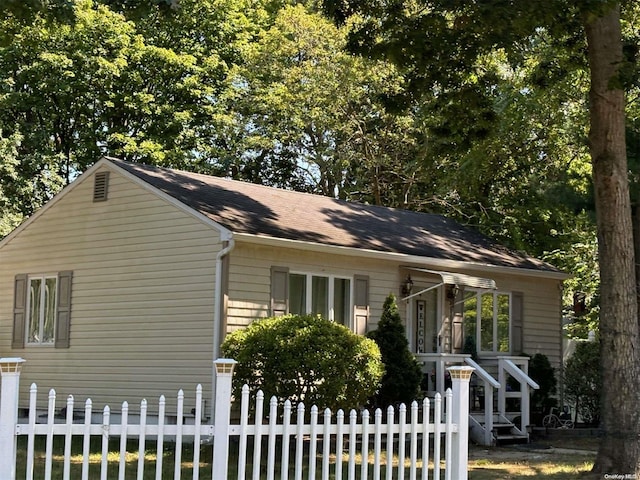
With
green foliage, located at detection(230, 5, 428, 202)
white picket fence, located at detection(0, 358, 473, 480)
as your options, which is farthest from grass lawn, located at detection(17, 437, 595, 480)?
green foliage, located at detection(230, 5, 428, 202)

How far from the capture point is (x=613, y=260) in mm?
10344

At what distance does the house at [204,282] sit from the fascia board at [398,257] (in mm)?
36

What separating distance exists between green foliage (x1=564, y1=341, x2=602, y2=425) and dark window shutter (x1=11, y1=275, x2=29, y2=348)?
1111 centimetres

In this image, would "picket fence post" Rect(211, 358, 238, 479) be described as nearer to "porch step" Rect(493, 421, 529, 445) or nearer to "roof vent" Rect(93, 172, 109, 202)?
"porch step" Rect(493, 421, 529, 445)

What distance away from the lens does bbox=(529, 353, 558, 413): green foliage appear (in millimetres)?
17828

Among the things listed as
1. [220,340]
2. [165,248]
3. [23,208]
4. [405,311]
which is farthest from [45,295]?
[23,208]

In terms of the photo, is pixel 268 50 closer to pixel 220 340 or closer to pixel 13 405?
pixel 220 340

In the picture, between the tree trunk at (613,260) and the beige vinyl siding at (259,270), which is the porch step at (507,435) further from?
the tree trunk at (613,260)

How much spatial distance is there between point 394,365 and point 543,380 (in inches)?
215

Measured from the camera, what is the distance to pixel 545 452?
1404 cm

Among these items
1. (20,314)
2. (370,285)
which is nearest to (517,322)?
(370,285)

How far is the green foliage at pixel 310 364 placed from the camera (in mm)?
12062

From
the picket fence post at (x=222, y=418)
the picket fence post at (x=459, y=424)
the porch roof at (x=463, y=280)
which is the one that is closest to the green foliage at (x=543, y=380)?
the porch roof at (x=463, y=280)

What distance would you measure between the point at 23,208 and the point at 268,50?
8.64m
